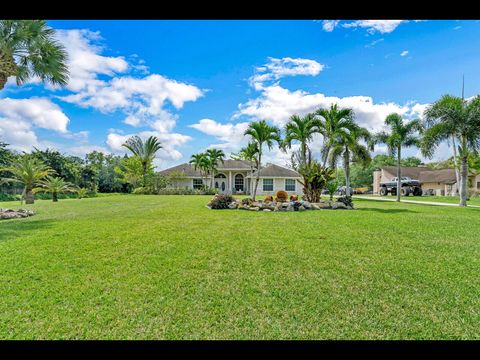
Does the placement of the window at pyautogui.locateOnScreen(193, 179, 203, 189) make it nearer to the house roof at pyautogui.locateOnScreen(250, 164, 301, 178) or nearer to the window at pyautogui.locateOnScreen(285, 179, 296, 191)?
the house roof at pyautogui.locateOnScreen(250, 164, 301, 178)

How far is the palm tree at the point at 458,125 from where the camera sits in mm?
15984

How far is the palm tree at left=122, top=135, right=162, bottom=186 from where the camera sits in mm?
33375

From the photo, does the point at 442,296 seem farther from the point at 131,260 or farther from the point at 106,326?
the point at 131,260

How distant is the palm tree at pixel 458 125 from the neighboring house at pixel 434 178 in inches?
767

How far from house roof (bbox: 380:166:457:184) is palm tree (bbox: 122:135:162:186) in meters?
34.8

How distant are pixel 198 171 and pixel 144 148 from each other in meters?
7.70

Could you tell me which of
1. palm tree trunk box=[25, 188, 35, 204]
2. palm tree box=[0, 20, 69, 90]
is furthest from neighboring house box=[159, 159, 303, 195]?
palm tree box=[0, 20, 69, 90]

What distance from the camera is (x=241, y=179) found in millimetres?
35000

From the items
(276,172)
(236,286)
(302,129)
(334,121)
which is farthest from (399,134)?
(236,286)

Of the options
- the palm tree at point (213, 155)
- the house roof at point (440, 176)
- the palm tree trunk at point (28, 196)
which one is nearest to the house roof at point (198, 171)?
the palm tree at point (213, 155)

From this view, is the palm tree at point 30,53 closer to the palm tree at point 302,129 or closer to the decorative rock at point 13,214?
the decorative rock at point 13,214

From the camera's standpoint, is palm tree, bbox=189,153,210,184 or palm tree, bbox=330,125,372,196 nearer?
palm tree, bbox=330,125,372,196

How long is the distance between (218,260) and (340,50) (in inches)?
167
